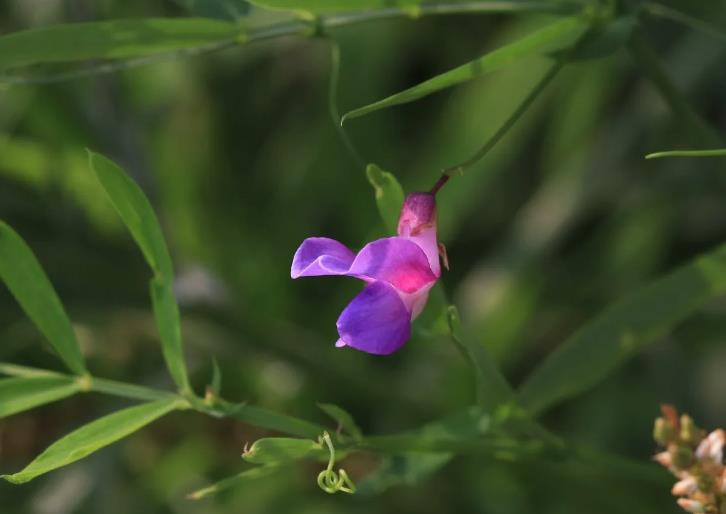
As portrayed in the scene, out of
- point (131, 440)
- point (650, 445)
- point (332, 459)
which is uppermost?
point (131, 440)

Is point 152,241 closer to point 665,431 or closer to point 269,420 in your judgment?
point 269,420

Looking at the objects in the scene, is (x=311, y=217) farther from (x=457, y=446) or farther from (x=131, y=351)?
(x=457, y=446)

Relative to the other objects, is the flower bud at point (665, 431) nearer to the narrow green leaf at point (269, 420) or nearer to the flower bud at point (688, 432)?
the flower bud at point (688, 432)

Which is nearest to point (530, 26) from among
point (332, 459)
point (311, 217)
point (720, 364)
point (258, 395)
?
point (311, 217)

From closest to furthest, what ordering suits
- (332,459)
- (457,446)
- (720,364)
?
(332,459) → (457,446) → (720,364)

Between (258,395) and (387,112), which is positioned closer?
(258,395)

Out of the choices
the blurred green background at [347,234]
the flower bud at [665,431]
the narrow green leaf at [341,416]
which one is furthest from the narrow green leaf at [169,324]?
the blurred green background at [347,234]
